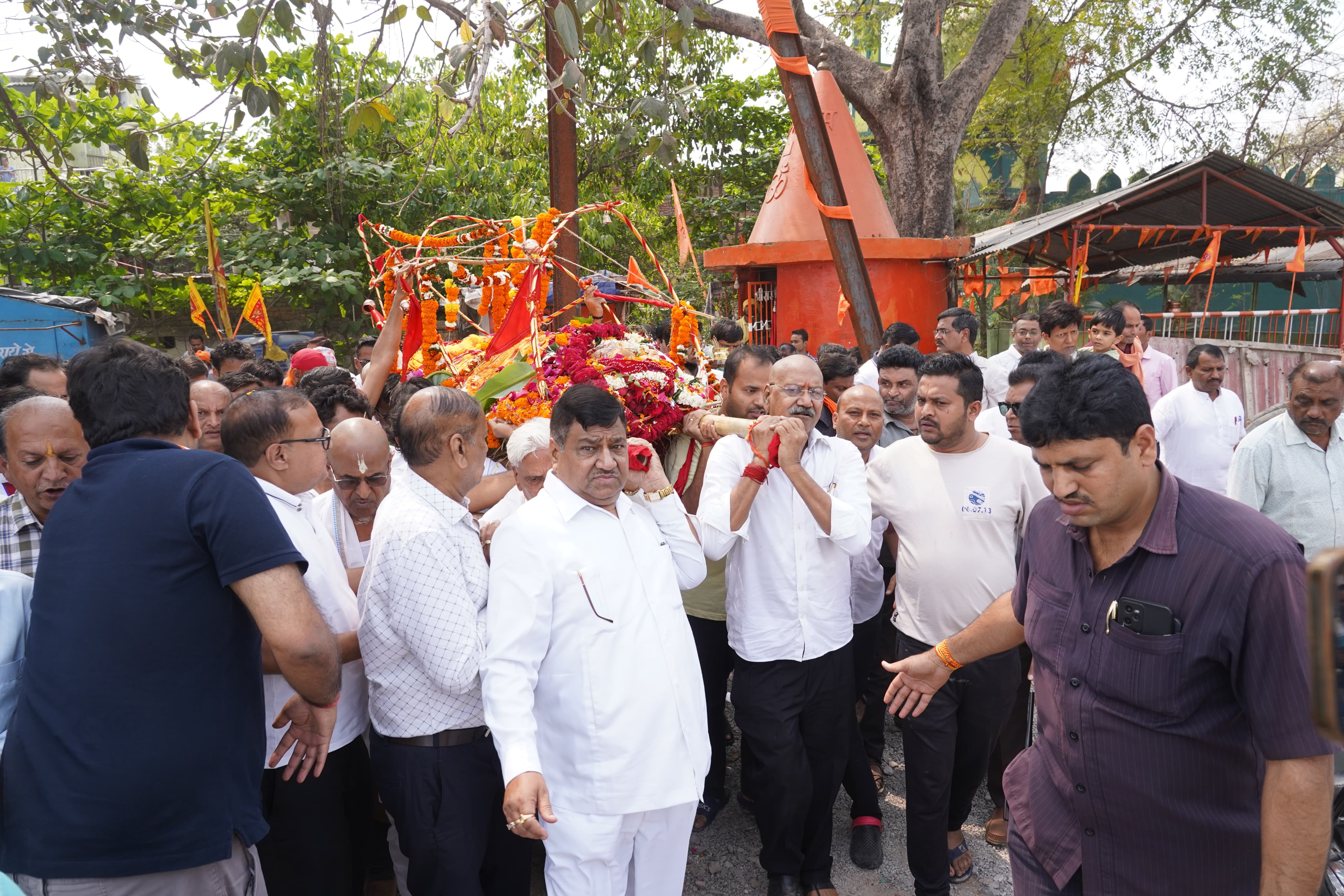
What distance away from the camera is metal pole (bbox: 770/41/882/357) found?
5293 mm

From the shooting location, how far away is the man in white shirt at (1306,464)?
13.5 feet

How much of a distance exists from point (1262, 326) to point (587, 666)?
837 inches

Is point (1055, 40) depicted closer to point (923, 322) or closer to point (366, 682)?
point (923, 322)

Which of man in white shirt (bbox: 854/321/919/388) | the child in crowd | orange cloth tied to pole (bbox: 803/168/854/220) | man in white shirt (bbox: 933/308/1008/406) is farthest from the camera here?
the child in crowd

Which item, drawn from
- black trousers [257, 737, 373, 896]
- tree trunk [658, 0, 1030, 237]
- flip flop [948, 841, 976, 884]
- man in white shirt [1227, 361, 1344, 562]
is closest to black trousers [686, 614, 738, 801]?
flip flop [948, 841, 976, 884]

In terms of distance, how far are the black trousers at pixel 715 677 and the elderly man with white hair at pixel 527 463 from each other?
3.91ft

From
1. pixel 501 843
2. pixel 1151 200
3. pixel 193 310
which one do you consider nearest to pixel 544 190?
pixel 193 310

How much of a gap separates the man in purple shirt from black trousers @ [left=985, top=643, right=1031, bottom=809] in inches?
78.9

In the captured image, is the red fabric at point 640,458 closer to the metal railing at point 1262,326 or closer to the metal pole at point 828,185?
the metal pole at point 828,185

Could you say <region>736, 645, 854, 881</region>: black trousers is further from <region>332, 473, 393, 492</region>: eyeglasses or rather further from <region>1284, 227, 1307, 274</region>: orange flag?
<region>1284, 227, 1307, 274</region>: orange flag

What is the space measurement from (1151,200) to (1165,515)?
31.7ft

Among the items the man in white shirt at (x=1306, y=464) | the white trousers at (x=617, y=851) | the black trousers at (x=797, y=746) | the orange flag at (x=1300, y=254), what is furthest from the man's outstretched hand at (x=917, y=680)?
the orange flag at (x=1300, y=254)

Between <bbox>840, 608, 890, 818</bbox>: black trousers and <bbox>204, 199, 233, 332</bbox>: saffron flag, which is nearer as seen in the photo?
<bbox>840, 608, 890, 818</bbox>: black trousers

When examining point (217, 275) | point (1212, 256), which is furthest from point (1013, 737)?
point (1212, 256)
